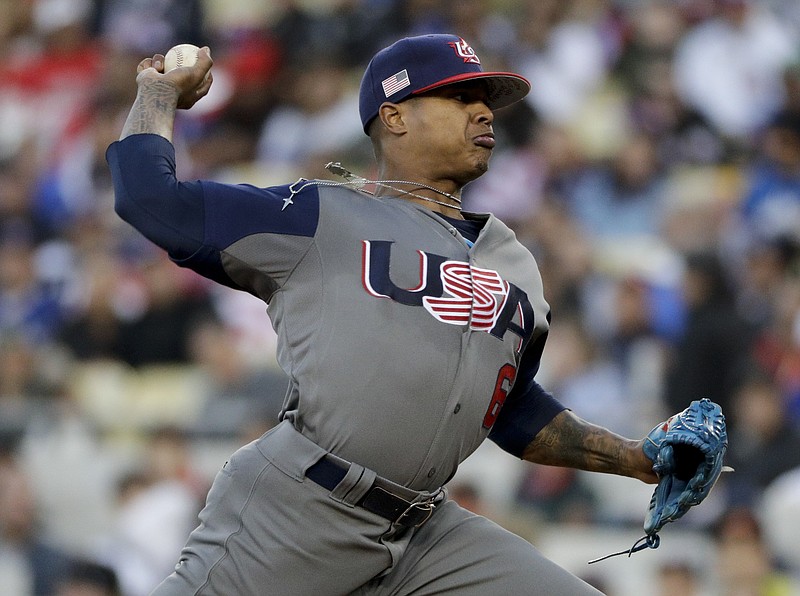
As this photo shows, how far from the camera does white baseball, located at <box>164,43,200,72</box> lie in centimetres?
329

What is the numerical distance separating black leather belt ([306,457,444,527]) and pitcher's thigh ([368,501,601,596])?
0.13 m

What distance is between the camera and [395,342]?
10.4 ft

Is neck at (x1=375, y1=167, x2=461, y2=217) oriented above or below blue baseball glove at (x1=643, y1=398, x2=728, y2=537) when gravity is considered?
above

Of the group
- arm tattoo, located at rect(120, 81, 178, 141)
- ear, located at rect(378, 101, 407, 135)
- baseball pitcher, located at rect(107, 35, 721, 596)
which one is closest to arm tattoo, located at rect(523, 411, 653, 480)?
baseball pitcher, located at rect(107, 35, 721, 596)

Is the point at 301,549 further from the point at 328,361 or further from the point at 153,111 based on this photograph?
the point at 153,111

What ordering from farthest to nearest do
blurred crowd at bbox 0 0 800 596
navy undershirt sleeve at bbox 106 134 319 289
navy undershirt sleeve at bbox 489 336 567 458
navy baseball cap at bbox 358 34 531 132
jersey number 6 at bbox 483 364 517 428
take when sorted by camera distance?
blurred crowd at bbox 0 0 800 596
navy undershirt sleeve at bbox 489 336 567 458
navy baseball cap at bbox 358 34 531 132
jersey number 6 at bbox 483 364 517 428
navy undershirt sleeve at bbox 106 134 319 289

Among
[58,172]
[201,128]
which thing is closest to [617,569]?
[201,128]

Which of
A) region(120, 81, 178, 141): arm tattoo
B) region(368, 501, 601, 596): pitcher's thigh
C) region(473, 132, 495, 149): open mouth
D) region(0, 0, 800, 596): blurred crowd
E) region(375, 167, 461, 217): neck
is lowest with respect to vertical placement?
region(0, 0, 800, 596): blurred crowd

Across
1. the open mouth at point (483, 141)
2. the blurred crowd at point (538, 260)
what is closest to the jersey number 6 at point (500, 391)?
the open mouth at point (483, 141)

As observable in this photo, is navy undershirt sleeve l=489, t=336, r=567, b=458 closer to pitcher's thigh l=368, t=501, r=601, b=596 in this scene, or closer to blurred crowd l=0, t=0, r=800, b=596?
pitcher's thigh l=368, t=501, r=601, b=596

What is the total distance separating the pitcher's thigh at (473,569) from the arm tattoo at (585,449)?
0.33 m

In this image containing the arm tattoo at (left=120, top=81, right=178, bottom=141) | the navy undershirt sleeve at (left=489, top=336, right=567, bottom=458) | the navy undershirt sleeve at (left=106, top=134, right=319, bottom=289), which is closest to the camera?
the navy undershirt sleeve at (left=106, top=134, right=319, bottom=289)

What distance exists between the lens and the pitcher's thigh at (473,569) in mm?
3308

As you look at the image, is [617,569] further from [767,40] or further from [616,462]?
[767,40]
